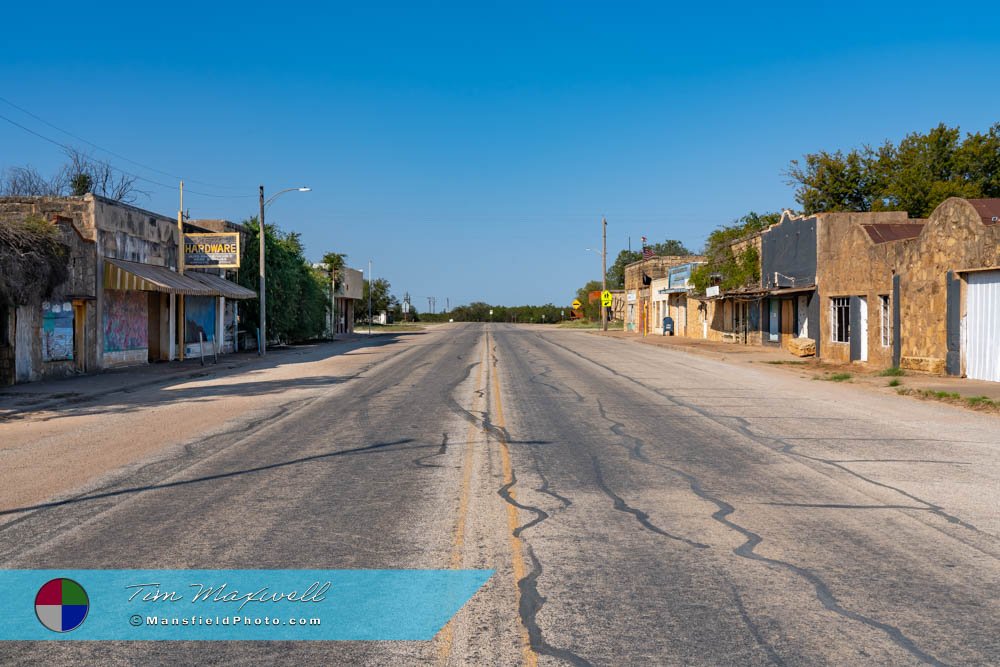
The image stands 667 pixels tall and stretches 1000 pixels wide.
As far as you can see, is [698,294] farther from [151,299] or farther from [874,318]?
[151,299]

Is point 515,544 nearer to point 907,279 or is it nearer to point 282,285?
A: point 907,279

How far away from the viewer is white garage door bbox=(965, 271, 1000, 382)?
21.4m

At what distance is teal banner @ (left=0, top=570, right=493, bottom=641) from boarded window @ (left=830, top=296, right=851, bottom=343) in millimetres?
28603

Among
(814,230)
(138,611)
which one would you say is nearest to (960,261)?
(814,230)

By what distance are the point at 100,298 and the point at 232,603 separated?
23.5 meters

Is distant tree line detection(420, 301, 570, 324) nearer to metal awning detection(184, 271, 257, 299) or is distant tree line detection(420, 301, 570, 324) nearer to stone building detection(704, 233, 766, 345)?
stone building detection(704, 233, 766, 345)

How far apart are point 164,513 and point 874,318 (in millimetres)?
26000

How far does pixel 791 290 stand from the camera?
37.2m

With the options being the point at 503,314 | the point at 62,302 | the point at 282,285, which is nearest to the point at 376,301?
the point at 503,314

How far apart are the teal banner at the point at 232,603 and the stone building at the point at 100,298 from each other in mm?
18307

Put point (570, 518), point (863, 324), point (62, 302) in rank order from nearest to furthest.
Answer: point (570, 518)
point (62, 302)
point (863, 324)

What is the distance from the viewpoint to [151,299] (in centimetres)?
3153

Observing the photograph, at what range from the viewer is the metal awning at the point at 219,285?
33984 millimetres

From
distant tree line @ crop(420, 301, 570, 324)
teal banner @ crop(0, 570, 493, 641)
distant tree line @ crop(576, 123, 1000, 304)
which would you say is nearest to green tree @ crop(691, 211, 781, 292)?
distant tree line @ crop(576, 123, 1000, 304)
